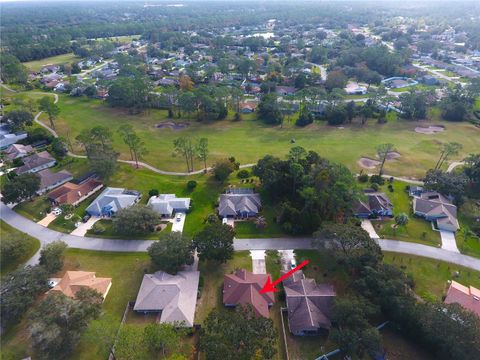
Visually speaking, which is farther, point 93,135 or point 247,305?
point 93,135

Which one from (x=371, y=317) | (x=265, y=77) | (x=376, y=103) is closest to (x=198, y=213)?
(x=371, y=317)

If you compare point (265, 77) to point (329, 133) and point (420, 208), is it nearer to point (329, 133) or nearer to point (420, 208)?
point (329, 133)

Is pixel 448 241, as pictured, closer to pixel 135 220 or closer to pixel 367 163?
pixel 367 163

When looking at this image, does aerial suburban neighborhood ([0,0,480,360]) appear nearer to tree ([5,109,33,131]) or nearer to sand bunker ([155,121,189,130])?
tree ([5,109,33,131])

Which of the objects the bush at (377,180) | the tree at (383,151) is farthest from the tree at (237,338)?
the tree at (383,151)

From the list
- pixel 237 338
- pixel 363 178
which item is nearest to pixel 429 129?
pixel 363 178
